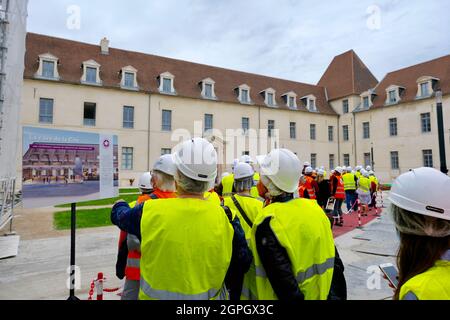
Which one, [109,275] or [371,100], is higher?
[371,100]

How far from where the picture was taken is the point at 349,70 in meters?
39.4

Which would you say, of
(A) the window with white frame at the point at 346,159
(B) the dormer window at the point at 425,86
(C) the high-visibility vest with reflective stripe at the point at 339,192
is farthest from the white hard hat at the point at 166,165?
(A) the window with white frame at the point at 346,159

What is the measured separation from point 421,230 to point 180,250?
1.36m

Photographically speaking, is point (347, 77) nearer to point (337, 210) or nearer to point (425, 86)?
point (425, 86)

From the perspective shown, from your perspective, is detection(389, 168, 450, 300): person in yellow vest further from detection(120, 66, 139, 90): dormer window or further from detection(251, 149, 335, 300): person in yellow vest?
detection(120, 66, 139, 90): dormer window

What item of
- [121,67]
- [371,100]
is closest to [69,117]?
[121,67]

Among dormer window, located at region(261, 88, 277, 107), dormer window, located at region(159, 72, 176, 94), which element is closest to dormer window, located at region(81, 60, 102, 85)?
dormer window, located at region(159, 72, 176, 94)

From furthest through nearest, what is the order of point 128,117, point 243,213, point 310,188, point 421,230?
point 128,117, point 310,188, point 243,213, point 421,230

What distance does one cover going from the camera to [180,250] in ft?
6.22

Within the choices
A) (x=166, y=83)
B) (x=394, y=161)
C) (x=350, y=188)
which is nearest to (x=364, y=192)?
(x=350, y=188)
